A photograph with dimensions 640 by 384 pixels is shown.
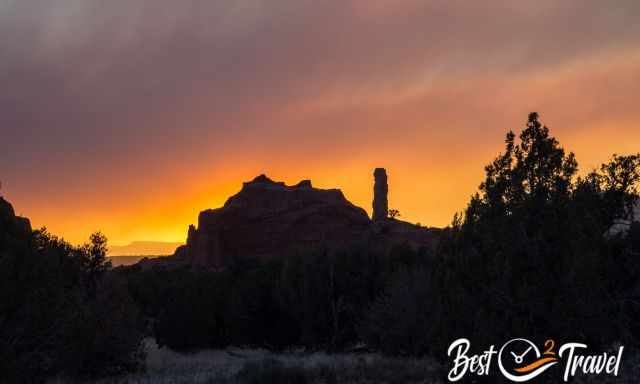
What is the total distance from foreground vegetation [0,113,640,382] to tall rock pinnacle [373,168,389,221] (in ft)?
213

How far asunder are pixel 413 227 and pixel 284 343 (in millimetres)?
49587

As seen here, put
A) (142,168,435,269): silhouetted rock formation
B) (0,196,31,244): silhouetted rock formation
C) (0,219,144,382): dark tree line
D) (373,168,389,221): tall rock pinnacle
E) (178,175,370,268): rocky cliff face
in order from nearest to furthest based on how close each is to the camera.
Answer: (0,219,144,382): dark tree line < (0,196,31,244): silhouetted rock formation < (142,168,435,269): silhouetted rock formation < (178,175,370,268): rocky cliff face < (373,168,389,221): tall rock pinnacle

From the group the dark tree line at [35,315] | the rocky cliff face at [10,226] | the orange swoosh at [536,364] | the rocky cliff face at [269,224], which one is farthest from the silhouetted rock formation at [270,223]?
the rocky cliff face at [10,226]

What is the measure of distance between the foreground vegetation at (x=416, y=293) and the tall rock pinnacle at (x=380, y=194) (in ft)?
213

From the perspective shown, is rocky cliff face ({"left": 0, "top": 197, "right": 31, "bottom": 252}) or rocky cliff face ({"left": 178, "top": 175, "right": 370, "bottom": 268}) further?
rocky cliff face ({"left": 178, "top": 175, "right": 370, "bottom": 268})

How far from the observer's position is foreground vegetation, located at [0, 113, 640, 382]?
547 inches

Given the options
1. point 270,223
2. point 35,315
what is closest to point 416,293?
point 35,315

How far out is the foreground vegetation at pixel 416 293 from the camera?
13891mm

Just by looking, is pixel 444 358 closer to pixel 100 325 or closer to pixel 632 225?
pixel 632 225
